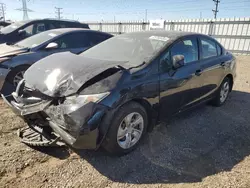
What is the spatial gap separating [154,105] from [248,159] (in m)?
1.50

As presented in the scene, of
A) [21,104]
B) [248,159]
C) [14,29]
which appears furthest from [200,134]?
[14,29]

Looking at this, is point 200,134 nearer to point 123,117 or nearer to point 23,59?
point 123,117

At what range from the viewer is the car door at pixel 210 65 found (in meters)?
4.00

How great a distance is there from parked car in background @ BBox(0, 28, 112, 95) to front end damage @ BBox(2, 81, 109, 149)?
7.75 ft

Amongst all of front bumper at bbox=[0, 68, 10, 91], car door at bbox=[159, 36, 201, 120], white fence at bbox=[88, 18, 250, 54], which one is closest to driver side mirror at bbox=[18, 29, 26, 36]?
front bumper at bbox=[0, 68, 10, 91]

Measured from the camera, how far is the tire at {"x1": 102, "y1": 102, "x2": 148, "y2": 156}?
2.58 m

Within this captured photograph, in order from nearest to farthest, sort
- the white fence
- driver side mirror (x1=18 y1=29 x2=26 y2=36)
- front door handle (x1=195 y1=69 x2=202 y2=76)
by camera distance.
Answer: front door handle (x1=195 y1=69 x2=202 y2=76) < driver side mirror (x1=18 y1=29 x2=26 y2=36) < the white fence

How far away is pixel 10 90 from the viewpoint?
4699 mm

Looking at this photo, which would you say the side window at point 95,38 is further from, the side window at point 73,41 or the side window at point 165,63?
the side window at point 165,63

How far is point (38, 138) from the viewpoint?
9.61 ft

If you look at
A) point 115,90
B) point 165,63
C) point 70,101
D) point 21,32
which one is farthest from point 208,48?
point 21,32

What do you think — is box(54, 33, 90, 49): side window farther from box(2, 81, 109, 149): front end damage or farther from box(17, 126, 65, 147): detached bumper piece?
box(2, 81, 109, 149): front end damage

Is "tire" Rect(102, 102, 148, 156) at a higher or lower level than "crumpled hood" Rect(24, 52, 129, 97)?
lower

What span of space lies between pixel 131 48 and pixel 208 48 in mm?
1757
